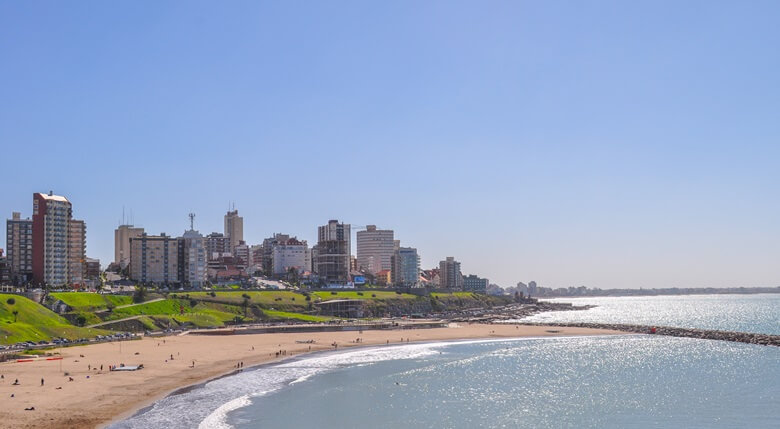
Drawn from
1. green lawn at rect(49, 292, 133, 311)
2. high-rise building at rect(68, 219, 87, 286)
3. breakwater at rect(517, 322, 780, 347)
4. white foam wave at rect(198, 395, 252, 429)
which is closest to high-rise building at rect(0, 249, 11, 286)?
high-rise building at rect(68, 219, 87, 286)

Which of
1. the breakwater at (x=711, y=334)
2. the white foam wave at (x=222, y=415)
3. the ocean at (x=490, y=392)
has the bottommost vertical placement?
the breakwater at (x=711, y=334)

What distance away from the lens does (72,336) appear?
369 feet

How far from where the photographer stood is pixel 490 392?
78250mm

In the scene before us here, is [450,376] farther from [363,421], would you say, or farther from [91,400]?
[91,400]

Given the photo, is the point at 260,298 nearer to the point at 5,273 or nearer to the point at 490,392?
the point at 5,273

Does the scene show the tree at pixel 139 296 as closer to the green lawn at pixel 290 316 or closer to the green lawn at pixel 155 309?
the green lawn at pixel 155 309

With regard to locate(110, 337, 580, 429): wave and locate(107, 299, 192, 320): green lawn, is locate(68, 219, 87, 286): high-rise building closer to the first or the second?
locate(107, 299, 192, 320): green lawn

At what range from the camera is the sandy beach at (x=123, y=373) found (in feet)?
198

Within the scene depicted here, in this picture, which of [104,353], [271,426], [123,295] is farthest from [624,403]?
[123,295]

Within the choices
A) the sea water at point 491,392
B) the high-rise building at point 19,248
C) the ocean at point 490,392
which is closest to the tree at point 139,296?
the high-rise building at point 19,248

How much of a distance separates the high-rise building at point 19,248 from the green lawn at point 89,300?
3635 centimetres

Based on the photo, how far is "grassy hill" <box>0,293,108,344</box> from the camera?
10331 centimetres

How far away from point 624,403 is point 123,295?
4731 inches

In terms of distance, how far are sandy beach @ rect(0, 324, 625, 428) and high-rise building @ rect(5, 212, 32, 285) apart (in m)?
74.5
